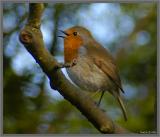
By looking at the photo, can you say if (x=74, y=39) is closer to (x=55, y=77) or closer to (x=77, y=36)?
(x=77, y=36)

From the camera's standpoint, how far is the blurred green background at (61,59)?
2395mm

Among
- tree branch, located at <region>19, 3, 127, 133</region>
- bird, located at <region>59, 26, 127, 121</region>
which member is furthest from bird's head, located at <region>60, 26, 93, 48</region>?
tree branch, located at <region>19, 3, 127, 133</region>

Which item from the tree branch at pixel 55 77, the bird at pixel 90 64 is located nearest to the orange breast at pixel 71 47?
the bird at pixel 90 64

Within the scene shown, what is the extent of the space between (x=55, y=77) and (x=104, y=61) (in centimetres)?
30

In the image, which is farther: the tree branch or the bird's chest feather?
the bird's chest feather

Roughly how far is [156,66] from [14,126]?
77cm

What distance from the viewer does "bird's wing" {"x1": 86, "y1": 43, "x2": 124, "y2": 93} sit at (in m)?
2.39

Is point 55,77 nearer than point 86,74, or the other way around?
point 55,77

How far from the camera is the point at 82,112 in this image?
2.36 m

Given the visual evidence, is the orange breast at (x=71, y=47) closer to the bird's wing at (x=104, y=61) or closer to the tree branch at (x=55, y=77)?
the bird's wing at (x=104, y=61)

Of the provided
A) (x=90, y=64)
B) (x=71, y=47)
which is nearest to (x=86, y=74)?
(x=90, y=64)

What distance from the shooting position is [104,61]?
2404 millimetres

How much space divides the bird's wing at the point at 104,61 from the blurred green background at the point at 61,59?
3cm

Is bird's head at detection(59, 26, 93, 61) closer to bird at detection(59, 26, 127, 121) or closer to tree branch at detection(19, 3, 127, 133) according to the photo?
bird at detection(59, 26, 127, 121)
